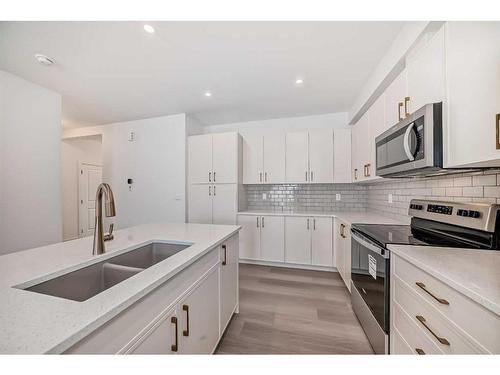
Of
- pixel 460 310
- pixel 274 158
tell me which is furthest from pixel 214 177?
pixel 460 310

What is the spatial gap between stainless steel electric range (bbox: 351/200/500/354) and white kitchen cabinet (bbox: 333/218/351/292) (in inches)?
15.4

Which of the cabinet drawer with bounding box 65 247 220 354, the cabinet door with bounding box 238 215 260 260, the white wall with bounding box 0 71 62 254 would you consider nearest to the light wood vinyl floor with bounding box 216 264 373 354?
the cabinet door with bounding box 238 215 260 260

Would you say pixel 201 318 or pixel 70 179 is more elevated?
pixel 70 179

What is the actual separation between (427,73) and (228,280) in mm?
2030

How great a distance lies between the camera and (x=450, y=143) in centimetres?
107

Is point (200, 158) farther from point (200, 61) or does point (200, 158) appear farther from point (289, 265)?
point (289, 265)

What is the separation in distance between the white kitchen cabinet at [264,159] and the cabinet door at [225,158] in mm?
296

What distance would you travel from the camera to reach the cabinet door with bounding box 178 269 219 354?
0.97 metres

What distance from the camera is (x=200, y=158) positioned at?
3.44 meters

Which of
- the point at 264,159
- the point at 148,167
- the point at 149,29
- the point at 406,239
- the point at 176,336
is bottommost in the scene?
the point at 176,336

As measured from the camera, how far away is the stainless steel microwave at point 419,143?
1.12 metres

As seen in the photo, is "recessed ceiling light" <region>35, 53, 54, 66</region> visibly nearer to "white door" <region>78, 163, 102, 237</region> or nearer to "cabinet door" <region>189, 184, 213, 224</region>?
"cabinet door" <region>189, 184, 213, 224</region>

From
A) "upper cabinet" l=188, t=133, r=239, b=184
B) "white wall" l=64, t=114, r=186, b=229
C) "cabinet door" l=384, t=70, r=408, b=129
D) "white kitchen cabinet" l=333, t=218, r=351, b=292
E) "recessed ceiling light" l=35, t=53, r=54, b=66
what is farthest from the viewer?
"white wall" l=64, t=114, r=186, b=229
